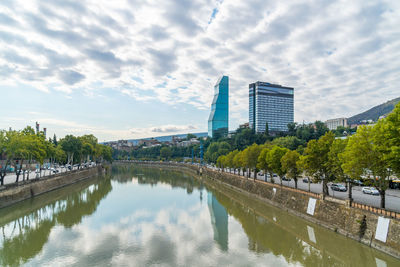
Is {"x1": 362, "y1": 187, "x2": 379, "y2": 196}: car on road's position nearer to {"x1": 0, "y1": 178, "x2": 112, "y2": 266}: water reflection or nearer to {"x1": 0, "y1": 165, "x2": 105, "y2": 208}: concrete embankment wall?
{"x1": 0, "y1": 178, "x2": 112, "y2": 266}: water reflection

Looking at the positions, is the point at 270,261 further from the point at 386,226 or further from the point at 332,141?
the point at 332,141

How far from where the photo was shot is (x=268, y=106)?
188m

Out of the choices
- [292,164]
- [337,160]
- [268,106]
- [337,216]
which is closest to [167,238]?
[337,216]

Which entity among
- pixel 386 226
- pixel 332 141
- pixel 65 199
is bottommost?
pixel 65 199

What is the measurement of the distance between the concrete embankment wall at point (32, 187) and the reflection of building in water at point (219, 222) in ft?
81.2

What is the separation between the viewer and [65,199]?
42.2m

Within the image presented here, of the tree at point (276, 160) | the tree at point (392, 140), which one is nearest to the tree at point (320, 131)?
the tree at point (276, 160)

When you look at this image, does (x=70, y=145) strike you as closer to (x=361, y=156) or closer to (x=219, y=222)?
(x=219, y=222)

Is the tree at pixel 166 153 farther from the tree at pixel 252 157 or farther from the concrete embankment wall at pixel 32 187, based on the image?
the tree at pixel 252 157

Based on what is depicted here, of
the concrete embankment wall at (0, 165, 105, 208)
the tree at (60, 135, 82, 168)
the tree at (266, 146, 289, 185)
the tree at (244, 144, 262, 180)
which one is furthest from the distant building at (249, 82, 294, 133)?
the tree at (266, 146, 289, 185)

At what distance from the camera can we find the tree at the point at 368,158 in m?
20.7

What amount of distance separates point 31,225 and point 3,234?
3209 mm

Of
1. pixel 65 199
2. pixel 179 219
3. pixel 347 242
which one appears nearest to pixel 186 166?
pixel 65 199

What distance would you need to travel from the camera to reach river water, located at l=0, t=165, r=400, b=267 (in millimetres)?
18422
